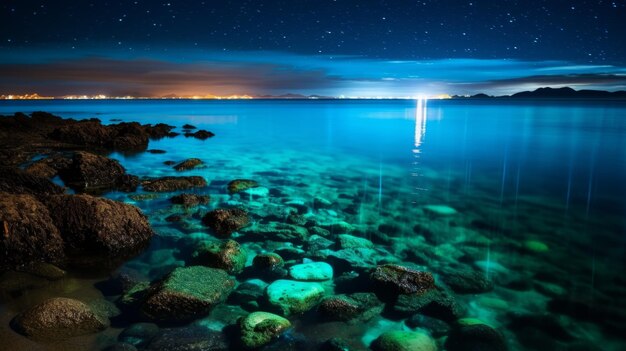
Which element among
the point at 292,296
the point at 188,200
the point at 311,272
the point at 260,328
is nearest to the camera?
the point at 260,328

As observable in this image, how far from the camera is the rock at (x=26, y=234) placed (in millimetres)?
5996

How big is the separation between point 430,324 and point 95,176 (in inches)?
418

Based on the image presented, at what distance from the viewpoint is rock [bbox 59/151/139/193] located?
11.8 meters

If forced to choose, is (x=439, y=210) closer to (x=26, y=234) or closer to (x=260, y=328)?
(x=260, y=328)

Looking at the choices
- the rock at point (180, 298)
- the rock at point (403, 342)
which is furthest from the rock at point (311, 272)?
the rock at point (403, 342)

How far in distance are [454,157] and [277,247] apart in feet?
51.5

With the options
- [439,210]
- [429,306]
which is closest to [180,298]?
[429,306]

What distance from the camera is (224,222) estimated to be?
27.8ft

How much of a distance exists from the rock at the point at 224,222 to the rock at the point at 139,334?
3.41 m

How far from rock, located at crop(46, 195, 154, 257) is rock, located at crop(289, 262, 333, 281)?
286 centimetres

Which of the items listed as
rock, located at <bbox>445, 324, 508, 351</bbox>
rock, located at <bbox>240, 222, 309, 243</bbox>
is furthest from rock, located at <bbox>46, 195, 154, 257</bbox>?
rock, located at <bbox>445, 324, 508, 351</bbox>

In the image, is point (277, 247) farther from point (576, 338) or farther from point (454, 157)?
point (454, 157)

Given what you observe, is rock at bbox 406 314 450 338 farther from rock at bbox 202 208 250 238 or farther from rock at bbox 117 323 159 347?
rock at bbox 202 208 250 238

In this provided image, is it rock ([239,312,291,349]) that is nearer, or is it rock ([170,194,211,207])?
rock ([239,312,291,349])
